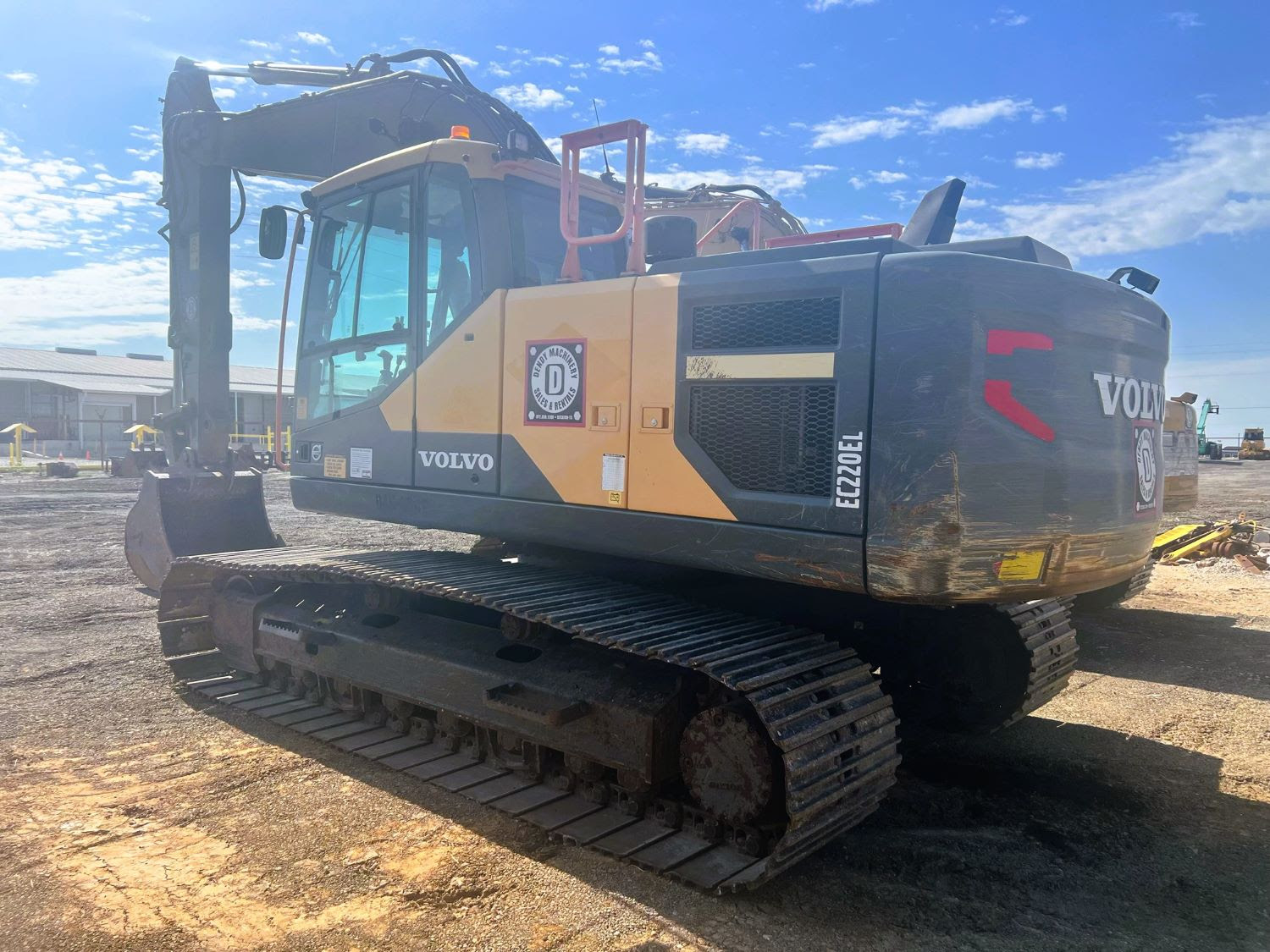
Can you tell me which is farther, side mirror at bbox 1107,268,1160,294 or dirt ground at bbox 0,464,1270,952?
side mirror at bbox 1107,268,1160,294

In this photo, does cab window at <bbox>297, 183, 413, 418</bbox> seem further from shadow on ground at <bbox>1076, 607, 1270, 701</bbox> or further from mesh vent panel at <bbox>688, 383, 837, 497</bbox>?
shadow on ground at <bbox>1076, 607, 1270, 701</bbox>

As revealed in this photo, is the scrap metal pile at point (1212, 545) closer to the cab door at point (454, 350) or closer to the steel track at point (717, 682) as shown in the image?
the steel track at point (717, 682)

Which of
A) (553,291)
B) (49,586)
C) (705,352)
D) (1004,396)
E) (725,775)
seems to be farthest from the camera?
(49,586)

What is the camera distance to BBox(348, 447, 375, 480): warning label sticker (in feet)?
16.1

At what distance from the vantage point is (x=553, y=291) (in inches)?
160

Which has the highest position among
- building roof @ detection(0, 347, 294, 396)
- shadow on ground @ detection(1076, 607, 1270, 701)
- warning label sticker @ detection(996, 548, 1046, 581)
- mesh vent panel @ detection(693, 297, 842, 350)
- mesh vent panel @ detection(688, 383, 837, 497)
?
building roof @ detection(0, 347, 294, 396)

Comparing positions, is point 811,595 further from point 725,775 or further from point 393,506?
point 393,506

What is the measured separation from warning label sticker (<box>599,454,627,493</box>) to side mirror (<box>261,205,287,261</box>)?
2730mm

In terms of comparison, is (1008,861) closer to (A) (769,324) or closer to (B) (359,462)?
→ (A) (769,324)

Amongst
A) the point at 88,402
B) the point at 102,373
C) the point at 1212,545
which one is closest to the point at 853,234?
the point at 1212,545

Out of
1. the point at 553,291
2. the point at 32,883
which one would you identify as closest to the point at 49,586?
the point at 32,883

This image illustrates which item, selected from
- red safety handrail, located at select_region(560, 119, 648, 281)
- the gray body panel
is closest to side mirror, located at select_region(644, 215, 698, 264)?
red safety handrail, located at select_region(560, 119, 648, 281)

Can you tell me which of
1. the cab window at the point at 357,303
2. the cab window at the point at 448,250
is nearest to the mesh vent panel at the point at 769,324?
the cab window at the point at 448,250

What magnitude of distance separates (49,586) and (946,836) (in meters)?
7.86
